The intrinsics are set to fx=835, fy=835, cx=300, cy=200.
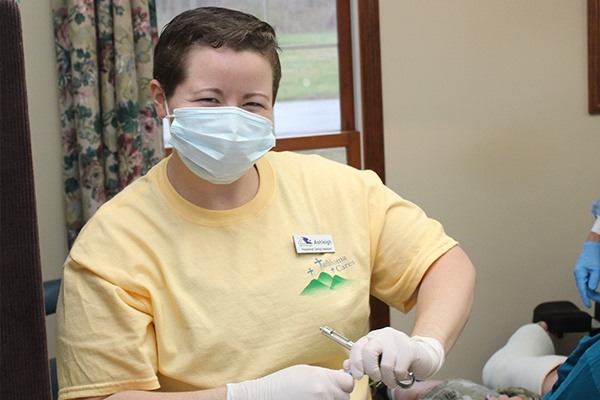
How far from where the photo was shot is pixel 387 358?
1.28m

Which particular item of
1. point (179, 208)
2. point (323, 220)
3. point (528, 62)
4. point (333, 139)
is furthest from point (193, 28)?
point (528, 62)

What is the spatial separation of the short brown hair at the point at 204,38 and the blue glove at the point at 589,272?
5.77 ft

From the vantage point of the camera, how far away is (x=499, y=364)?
2.96 m

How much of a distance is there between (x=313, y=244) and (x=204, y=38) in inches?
16.1

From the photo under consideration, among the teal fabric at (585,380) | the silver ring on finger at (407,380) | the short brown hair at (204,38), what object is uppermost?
the short brown hair at (204,38)

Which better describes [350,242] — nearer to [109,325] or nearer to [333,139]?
[109,325]

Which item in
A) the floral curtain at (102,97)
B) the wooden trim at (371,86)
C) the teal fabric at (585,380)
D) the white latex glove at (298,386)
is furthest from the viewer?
the wooden trim at (371,86)

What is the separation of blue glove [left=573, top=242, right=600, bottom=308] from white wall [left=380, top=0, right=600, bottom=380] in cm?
56

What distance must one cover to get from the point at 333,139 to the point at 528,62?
0.86 metres

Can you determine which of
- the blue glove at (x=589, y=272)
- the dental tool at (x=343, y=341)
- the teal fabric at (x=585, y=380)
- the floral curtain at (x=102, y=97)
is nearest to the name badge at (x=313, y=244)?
the dental tool at (x=343, y=341)

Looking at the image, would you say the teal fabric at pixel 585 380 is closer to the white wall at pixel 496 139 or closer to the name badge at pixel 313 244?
the name badge at pixel 313 244

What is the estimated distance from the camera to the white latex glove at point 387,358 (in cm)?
128

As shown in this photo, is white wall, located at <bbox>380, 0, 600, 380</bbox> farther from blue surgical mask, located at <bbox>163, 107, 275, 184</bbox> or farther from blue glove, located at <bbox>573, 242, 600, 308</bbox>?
blue surgical mask, located at <bbox>163, 107, 275, 184</bbox>

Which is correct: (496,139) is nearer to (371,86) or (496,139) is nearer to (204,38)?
(371,86)
